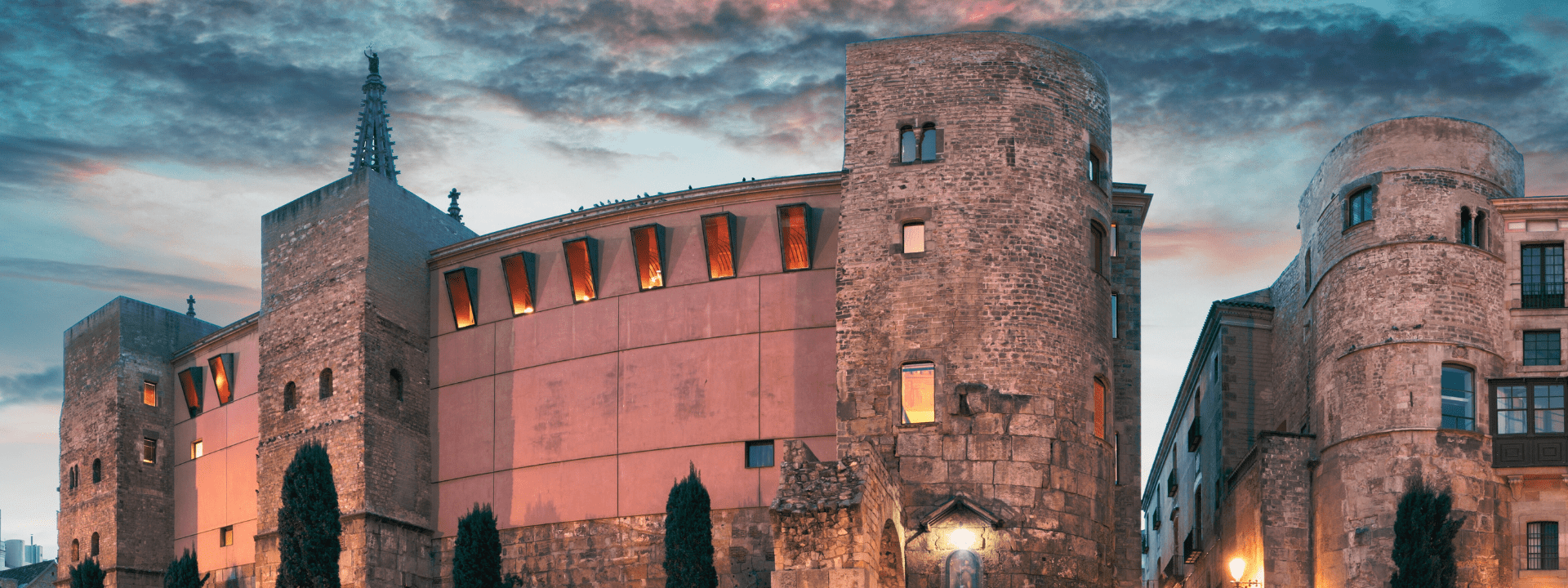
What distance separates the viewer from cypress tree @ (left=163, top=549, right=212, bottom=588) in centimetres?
5341

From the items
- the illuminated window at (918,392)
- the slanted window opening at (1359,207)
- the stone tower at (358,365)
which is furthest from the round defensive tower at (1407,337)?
Result: the stone tower at (358,365)

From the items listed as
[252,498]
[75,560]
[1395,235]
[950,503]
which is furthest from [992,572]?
[75,560]

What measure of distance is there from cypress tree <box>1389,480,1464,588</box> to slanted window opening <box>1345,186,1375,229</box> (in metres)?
7.41

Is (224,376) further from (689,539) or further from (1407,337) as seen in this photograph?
(1407,337)

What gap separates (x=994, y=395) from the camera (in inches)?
1537

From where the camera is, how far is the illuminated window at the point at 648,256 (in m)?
46.0

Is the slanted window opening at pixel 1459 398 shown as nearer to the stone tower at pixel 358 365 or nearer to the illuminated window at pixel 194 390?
the stone tower at pixel 358 365

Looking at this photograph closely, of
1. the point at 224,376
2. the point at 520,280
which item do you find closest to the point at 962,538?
the point at 520,280

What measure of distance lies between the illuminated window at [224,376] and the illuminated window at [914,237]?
27.5 m

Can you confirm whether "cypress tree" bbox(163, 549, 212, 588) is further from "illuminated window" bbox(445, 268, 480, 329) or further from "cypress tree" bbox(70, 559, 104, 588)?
"illuminated window" bbox(445, 268, 480, 329)

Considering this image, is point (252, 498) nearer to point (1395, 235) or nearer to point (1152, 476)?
point (1395, 235)

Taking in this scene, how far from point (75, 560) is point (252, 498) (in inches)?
436

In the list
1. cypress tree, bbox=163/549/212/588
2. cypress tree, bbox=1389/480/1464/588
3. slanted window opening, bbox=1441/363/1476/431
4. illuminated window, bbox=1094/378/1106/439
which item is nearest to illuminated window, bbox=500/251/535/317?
cypress tree, bbox=163/549/212/588

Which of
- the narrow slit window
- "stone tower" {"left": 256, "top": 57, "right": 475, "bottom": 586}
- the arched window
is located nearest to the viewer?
the narrow slit window
